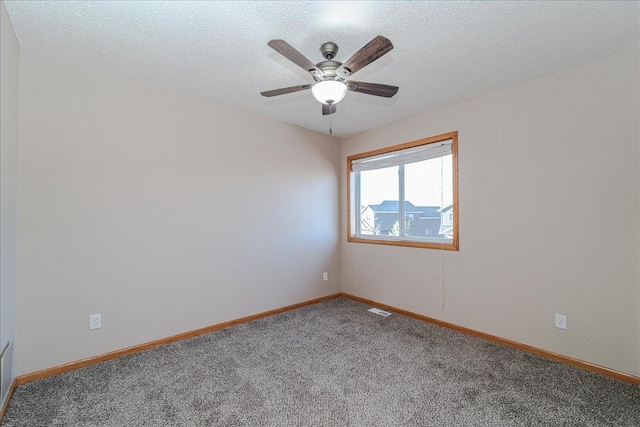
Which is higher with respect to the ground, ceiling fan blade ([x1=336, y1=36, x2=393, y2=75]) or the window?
ceiling fan blade ([x1=336, y1=36, x2=393, y2=75])

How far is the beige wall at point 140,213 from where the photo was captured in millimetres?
2154

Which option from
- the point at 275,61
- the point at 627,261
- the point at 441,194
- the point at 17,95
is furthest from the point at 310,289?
the point at 17,95

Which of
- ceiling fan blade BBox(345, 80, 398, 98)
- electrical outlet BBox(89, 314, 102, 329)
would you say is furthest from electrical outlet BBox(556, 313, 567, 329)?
electrical outlet BBox(89, 314, 102, 329)

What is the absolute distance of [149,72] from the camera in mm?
2441

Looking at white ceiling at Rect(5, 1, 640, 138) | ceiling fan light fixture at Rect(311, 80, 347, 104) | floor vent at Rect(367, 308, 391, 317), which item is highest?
white ceiling at Rect(5, 1, 640, 138)

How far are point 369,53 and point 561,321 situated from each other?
260cm

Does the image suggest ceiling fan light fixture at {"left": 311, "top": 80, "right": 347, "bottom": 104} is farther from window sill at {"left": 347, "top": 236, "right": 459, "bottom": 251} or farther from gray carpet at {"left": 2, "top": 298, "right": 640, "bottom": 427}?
window sill at {"left": 347, "top": 236, "right": 459, "bottom": 251}

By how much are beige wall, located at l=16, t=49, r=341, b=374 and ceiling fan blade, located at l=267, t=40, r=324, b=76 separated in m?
1.65

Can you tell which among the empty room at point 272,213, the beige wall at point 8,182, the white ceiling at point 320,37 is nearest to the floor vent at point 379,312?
the empty room at point 272,213

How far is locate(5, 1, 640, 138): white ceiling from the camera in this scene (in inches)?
67.2

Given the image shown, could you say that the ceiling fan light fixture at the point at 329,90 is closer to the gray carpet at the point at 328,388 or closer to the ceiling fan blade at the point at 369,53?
the ceiling fan blade at the point at 369,53

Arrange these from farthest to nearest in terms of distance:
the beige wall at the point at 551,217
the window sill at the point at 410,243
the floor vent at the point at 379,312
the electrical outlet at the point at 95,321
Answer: the floor vent at the point at 379,312 < the window sill at the point at 410,243 < the electrical outlet at the point at 95,321 < the beige wall at the point at 551,217

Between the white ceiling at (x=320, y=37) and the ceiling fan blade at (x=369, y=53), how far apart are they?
27 cm

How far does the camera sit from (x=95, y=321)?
237cm
